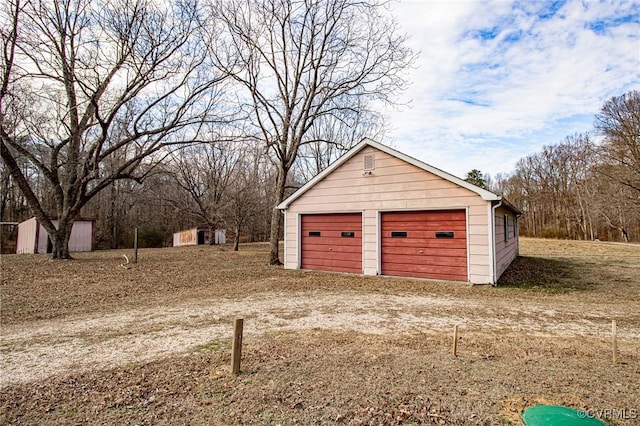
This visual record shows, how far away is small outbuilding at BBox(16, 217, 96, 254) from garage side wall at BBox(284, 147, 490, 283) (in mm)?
14484

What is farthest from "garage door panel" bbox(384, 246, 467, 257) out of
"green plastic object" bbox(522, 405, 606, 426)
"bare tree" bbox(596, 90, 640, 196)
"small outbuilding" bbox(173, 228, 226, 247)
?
"bare tree" bbox(596, 90, 640, 196)

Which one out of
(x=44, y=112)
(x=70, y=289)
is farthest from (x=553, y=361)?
(x=44, y=112)

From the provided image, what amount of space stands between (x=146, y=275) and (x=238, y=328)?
7.77 m

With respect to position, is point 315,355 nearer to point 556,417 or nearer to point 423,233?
point 556,417

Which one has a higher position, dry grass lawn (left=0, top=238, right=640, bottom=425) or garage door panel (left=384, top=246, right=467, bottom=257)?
garage door panel (left=384, top=246, right=467, bottom=257)

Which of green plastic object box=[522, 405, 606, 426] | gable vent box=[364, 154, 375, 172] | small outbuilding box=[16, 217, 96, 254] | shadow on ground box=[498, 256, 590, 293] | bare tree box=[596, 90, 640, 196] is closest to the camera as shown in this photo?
green plastic object box=[522, 405, 606, 426]

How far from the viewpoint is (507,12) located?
26.9ft

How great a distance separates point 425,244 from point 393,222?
1.10m

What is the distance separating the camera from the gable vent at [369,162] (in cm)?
989

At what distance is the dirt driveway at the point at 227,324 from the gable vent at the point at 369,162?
4.38 m

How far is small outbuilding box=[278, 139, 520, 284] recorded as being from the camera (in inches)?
331

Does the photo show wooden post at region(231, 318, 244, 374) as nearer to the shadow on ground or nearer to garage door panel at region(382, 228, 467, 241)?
garage door panel at region(382, 228, 467, 241)

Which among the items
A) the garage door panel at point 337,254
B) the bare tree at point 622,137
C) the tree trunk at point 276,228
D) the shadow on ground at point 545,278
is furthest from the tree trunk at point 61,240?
the bare tree at point 622,137

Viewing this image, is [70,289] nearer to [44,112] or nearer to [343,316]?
[343,316]
